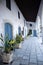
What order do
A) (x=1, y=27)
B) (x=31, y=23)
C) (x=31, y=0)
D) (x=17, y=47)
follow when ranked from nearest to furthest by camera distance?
(x=1, y=27) < (x=17, y=47) < (x=31, y=0) < (x=31, y=23)

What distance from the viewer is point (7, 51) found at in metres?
4.43

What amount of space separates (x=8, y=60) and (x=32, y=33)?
26903 mm

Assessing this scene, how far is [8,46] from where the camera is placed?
460cm

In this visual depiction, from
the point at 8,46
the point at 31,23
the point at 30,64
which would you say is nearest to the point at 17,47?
the point at 8,46

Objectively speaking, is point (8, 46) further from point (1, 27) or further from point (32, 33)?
point (32, 33)

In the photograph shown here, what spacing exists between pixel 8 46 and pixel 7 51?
0.75ft

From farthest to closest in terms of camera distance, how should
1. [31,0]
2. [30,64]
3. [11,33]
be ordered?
[31,0], [11,33], [30,64]

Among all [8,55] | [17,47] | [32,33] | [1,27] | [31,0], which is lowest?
[32,33]

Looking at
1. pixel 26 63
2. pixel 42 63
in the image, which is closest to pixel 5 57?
pixel 26 63

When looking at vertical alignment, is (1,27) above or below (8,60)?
above

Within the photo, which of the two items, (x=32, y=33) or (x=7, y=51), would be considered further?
(x=32, y=33)

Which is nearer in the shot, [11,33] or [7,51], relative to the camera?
[7,51]

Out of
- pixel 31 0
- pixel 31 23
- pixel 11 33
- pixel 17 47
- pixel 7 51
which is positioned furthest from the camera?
pixel 31 23

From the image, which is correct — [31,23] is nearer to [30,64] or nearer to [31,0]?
[31,0]
